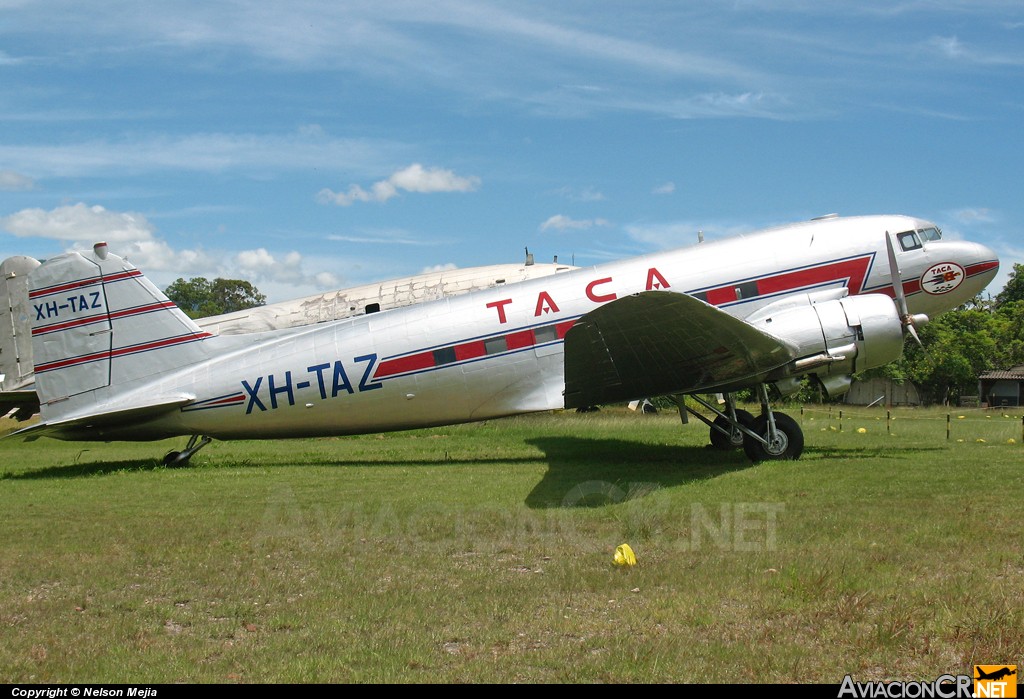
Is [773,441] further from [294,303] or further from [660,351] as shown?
[294,303]

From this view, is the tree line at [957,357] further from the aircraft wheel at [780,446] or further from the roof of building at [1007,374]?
the aircraft wheel at [780,446]

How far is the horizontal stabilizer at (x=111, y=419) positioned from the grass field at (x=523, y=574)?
2.99 ft

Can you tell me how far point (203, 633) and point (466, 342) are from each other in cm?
832

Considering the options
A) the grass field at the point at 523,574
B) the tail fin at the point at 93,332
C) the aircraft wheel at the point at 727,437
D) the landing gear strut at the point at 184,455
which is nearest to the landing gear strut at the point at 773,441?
the grass field at the point at 523,574

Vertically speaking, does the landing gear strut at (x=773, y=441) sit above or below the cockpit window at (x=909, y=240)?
below

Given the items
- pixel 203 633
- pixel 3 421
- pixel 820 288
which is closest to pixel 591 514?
pixel 203 633

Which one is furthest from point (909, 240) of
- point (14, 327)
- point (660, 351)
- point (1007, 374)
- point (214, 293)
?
point (214, 293)

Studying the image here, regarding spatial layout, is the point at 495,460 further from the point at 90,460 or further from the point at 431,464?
the point at 90,460

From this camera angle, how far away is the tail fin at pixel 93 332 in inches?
520

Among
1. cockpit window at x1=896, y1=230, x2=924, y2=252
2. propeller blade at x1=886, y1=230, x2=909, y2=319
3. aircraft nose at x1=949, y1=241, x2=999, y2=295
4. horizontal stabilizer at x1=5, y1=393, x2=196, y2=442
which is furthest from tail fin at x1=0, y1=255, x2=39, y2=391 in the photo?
aircraft nose at x1=949, y1=241, x2=999, y2=295

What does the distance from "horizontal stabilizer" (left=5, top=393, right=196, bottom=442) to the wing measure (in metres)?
6.10

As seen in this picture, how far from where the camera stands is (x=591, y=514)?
8.53 m

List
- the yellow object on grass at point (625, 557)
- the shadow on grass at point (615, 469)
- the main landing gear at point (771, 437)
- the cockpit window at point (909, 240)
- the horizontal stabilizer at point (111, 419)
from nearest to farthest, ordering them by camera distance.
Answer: the yellow object on grass at point (625, 557), the shadow on grass at point (615, 469), the main landing gear at point (771, 437), the horizontal stabilizer at point (111, 419), the cockpit window at point (909, 240)

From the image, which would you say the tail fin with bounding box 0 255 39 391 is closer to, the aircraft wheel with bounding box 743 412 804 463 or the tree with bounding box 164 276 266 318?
the aircraft wheel with bounding box 743 412 804 463
